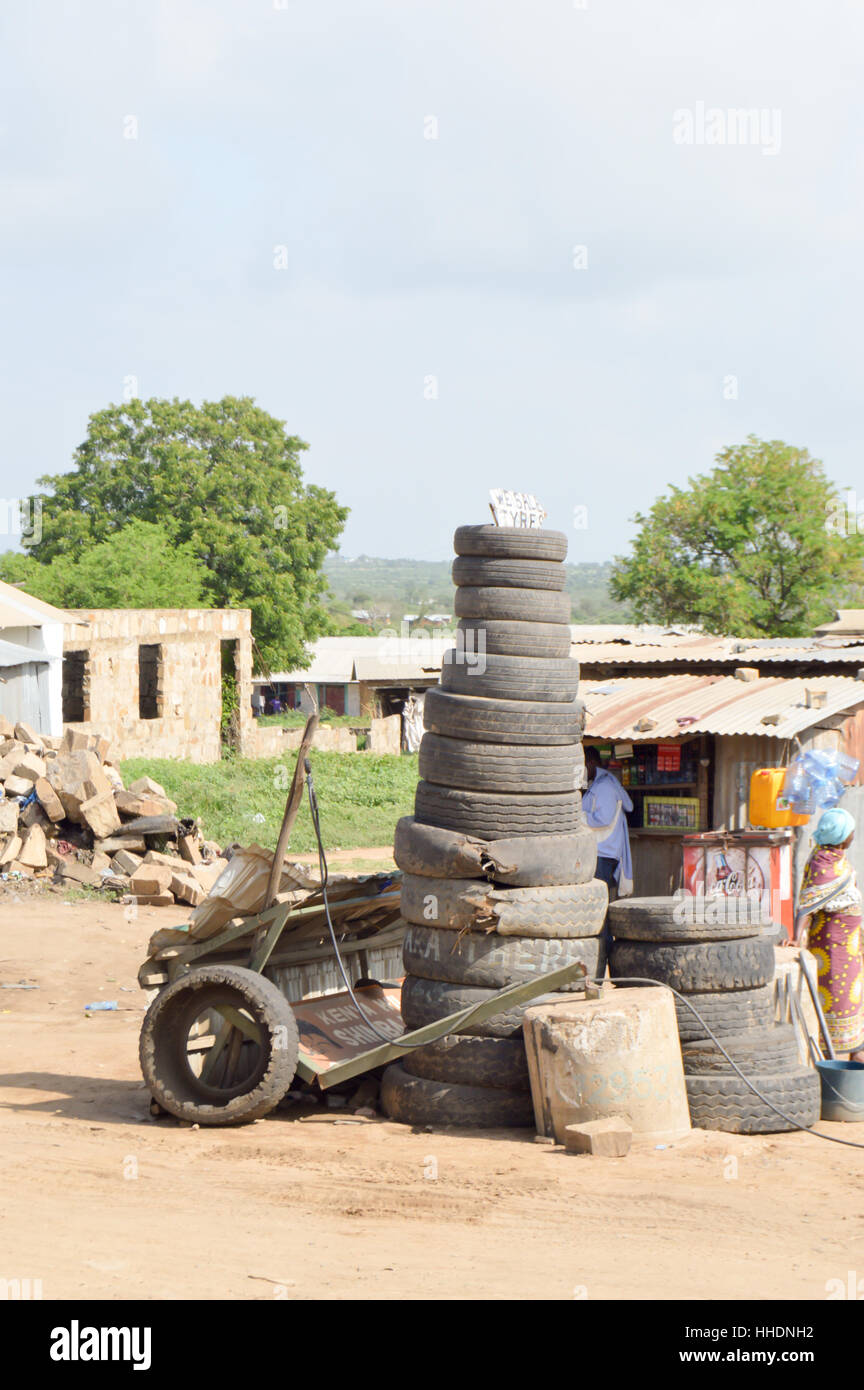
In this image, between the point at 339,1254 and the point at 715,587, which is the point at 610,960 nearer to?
the point at 339,1254

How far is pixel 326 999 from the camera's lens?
29.1ft

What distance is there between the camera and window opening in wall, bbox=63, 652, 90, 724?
2588cm

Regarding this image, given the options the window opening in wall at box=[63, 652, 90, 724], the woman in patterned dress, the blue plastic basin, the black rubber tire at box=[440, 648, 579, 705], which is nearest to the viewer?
the blue plastic basin

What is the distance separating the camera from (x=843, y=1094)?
809cm

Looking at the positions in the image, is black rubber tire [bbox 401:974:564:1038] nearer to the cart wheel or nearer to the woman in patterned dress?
the cart wheel

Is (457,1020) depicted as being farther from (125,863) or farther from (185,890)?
(125,863)

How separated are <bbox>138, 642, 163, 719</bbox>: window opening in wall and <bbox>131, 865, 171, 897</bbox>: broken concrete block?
10.9 meters

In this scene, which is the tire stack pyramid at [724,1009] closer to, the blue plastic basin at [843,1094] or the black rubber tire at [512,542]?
the blue plastic basin at [843,1094]

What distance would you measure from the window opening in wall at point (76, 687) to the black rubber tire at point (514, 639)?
61.2 feet

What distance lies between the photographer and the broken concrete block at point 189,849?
1844cm

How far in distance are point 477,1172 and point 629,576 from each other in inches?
1386

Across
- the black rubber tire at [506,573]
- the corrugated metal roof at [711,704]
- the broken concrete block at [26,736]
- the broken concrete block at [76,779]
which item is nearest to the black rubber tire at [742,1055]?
the black rubber tire at [506,573]

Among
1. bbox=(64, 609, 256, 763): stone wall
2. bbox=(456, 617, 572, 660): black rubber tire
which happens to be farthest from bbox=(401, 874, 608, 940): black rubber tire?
bbox=(64, 609, 256, 763): stone wall
